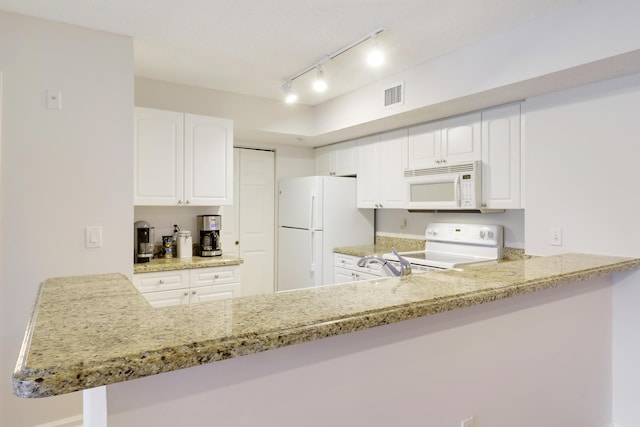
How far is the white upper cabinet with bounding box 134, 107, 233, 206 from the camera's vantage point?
10.1 feet

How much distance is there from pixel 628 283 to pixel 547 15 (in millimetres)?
1624

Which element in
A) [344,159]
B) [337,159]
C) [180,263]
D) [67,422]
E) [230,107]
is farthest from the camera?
[337,159]

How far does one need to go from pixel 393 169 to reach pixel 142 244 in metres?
2.38

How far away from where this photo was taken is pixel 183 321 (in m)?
0.93

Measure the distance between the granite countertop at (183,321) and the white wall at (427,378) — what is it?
0.12m

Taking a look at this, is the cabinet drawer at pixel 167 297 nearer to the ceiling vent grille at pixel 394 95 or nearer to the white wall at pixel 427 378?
the white wall at pixel 427 378

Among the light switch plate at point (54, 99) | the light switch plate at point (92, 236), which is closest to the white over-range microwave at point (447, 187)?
the light switch plate at point (92, 236)

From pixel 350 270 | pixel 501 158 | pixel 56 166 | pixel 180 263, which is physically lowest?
pixel 350 270

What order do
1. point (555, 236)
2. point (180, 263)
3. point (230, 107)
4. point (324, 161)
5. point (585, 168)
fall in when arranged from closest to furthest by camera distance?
point (585, 168) < point (555, 236) < point (180, 263) < point (230, 107) < point (324, 161)

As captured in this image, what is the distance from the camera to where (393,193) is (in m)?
3.76

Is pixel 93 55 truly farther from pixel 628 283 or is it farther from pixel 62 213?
pixel 628 283

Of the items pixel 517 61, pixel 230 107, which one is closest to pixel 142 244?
pixel 230 107

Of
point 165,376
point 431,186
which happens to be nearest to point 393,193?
point 431,186

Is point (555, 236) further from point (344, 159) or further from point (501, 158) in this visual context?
point (344, 159)
